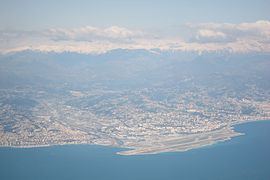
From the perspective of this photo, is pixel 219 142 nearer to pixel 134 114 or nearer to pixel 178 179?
pixel 178 179

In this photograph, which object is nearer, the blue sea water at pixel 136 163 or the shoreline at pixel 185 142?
the blue sea water at pixel 136 163

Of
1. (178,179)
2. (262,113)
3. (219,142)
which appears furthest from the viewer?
(262,113)

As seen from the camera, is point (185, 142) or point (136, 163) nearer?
point (136, 163)

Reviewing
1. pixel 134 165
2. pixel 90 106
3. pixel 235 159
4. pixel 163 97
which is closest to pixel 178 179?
pixel 134 165

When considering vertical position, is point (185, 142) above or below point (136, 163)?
above

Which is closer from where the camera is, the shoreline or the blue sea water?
the blue sea water

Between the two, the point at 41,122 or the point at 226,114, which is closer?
the point at 41,122

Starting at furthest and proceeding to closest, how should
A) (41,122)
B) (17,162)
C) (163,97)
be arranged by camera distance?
(163,97) < (41,122) < (17,162)

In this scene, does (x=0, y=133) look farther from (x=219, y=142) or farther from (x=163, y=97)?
(x=163, y=97)
